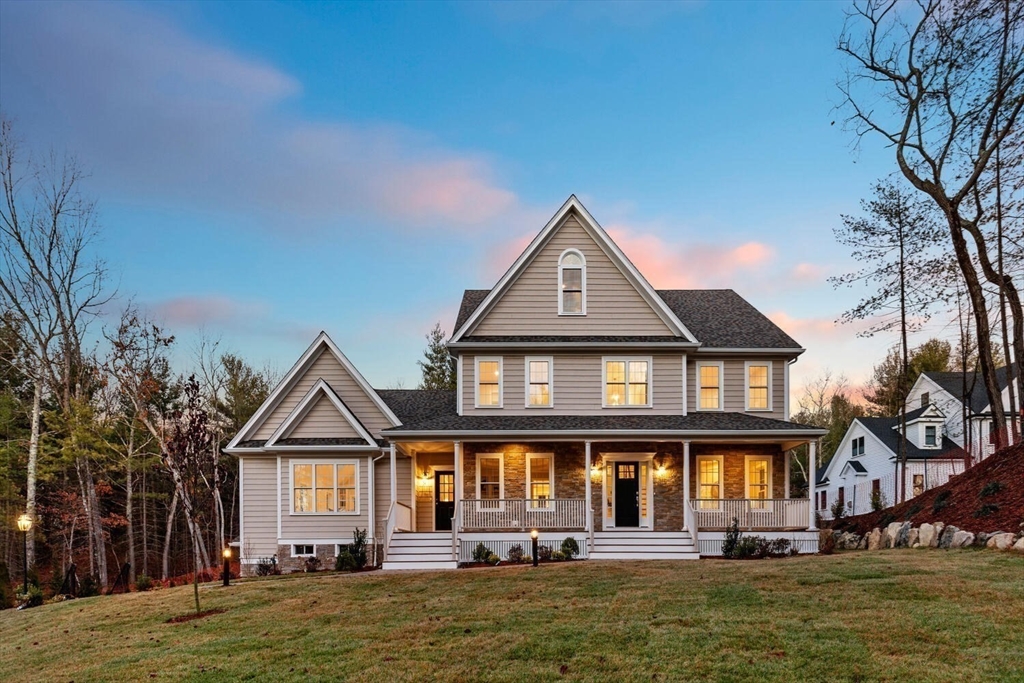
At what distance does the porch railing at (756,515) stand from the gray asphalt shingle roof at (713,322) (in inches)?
183

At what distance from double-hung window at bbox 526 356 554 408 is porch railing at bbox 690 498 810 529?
5.18m

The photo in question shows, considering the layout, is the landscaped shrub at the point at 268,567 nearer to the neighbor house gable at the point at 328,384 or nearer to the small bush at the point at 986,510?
the neighbor house gable at the point at 328,384

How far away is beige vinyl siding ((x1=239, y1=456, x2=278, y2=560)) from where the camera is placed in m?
20.0

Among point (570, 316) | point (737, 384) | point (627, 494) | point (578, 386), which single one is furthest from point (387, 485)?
point (737, 384)

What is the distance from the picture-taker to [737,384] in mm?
21250

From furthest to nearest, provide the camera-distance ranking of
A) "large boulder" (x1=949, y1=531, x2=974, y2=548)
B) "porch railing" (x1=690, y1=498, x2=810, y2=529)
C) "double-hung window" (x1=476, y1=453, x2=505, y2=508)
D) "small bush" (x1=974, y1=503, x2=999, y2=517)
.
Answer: "double-hung window" (x1=476, y1=453, x2=505, y2=508) < "porch railing" (x1=690, y1=498, x2=810, y2=529) < "small bush" (x1=974, y1=503, x2=999, y2=517) < "large boulder" (x1=949, y1=531, x2=974, y2=548)

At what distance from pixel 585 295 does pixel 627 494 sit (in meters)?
6.03

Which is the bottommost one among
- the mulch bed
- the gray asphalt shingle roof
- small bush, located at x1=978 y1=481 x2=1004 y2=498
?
the mulch bed

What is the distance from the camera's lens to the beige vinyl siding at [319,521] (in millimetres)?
19531

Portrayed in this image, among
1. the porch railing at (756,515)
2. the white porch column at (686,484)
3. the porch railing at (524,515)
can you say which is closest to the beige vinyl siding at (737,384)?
the white porch column at (686,484)

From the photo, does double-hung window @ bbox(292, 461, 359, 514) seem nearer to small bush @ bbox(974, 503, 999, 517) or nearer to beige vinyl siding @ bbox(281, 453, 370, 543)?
beige vinyl siding @ bbox(281, 453, 370, 543)

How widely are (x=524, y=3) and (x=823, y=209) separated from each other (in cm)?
1421

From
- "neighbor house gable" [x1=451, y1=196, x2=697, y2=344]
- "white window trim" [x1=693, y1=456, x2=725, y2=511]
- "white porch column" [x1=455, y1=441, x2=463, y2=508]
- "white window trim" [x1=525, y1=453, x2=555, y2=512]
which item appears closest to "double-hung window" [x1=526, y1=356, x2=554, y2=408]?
"neighbor house gable" [x1=451, y1=196, x2=697, y2=344]

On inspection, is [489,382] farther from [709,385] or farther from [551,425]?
[709,385]
